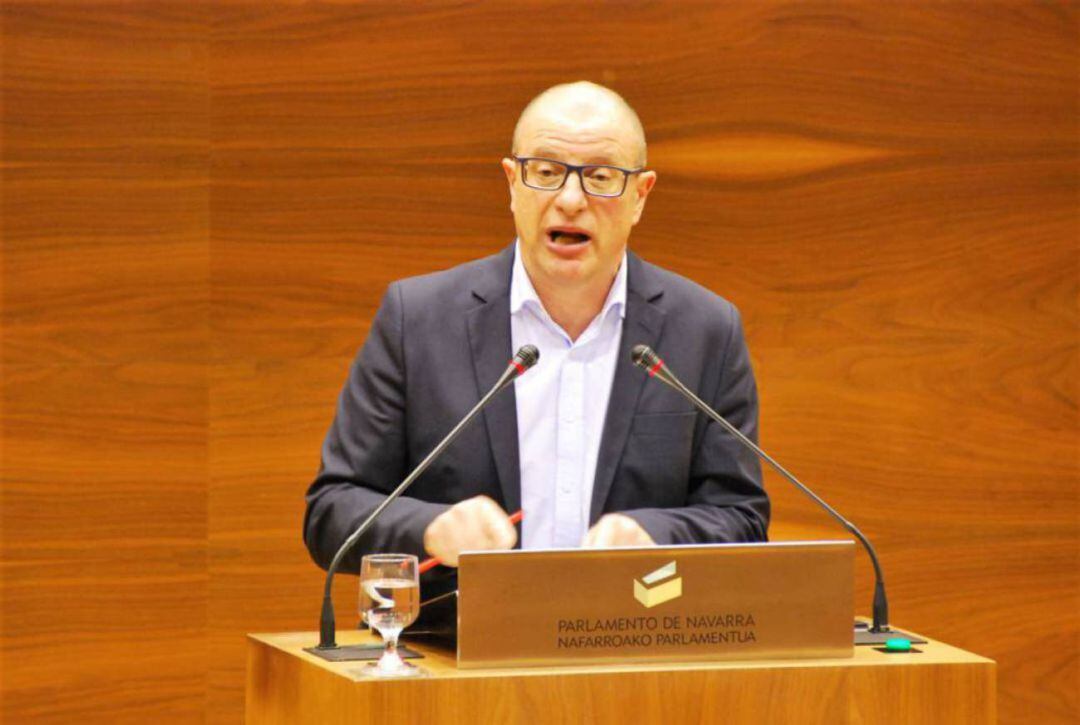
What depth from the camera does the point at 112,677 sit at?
3.85 m

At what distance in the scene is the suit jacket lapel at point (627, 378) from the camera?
2.74 meters

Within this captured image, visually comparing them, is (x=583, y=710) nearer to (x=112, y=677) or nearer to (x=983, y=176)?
(x=112, y=677)

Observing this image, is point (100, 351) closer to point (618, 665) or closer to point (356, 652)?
point (356, 652)

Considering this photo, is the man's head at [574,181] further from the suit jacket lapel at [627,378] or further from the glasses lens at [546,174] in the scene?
the suit jacket lapel at [627,378]

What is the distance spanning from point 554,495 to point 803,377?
1.40 m

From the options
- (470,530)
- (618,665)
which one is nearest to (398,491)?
(470,530)

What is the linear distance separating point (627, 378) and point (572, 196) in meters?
0.33

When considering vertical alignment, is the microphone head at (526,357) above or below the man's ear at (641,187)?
below

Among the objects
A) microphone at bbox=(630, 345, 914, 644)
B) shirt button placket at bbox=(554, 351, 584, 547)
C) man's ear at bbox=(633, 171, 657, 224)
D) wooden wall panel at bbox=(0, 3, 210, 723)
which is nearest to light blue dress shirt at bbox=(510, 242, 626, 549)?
shirt button placket at bbox=(554, 351, 584, 547)

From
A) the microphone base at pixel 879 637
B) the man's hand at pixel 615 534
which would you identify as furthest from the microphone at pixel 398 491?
the microphone base at pixel 879 637

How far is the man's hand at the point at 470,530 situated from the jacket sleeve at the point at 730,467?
429 millimetres

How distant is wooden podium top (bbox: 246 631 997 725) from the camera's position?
6.80ft

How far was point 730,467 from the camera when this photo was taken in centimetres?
279

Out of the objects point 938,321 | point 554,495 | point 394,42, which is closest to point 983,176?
point 938,321
